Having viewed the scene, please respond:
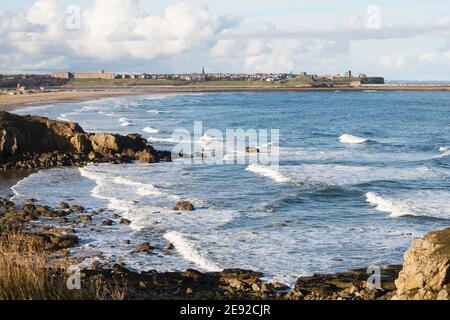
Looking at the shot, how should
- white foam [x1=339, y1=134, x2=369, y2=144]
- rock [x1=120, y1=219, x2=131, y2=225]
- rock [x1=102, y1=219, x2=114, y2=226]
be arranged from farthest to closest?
1. white foam [x1=339, y1=134, x2=369, y2=144]
2. rock [x1=120, y1=219, x2=131, y2=225]
3. rock [x1=102, y1=219, x2=114, y2=226]

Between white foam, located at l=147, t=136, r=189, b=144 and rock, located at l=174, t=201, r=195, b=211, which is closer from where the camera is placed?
rock, located at l=174, t=201, r=195, b=211

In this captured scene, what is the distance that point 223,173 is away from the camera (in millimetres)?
32094

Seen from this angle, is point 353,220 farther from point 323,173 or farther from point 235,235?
point 323,173

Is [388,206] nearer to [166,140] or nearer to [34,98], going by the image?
[166,140]

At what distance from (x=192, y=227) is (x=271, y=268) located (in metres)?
4.90

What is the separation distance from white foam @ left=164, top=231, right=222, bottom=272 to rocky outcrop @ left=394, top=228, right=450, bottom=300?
5.57 meters

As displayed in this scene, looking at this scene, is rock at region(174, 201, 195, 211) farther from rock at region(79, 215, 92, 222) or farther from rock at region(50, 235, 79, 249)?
rock at region(50, 235, 79, 249)

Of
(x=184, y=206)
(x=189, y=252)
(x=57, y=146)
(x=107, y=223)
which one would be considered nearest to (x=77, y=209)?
(x=107, y=223)

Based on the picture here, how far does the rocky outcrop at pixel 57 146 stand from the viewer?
33.8 metres

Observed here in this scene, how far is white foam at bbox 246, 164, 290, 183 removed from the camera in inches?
1165

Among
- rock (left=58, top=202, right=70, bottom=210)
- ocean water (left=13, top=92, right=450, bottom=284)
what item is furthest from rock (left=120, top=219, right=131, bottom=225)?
rock (left=58, top=202, right=70, bottom=210)

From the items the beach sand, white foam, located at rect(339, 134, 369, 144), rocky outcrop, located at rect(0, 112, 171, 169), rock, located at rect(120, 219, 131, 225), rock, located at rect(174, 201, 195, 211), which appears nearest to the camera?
rock, located at rect(120, 219, 131, 225)

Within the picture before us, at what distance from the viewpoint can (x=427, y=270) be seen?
10148mm

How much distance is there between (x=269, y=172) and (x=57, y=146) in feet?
43.1
